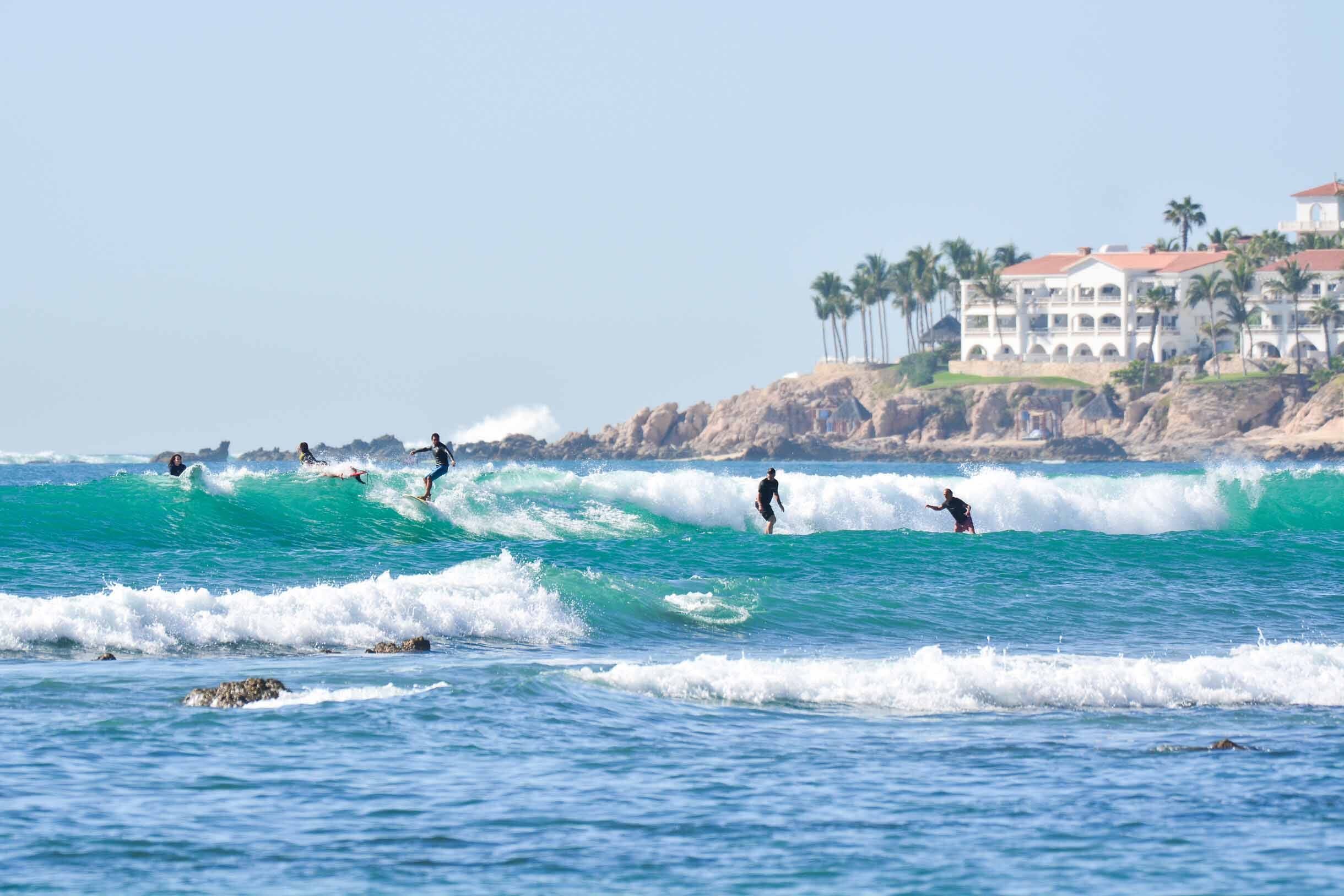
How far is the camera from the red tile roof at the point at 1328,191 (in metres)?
142

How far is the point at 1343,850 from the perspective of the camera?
372 inches

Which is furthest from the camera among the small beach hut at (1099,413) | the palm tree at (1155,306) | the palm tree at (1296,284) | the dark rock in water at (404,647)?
the palm tree at (1155,306)

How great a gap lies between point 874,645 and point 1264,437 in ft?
352

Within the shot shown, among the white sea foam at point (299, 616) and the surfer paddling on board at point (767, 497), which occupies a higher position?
the surfer paddling on board at point (767, 497)

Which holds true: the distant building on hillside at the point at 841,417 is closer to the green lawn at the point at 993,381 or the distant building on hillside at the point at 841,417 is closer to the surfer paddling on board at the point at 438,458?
the green lawn at the point at 993,381

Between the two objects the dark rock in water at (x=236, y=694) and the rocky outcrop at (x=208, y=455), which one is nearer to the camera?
the dark rock in water at (x=236, y=694)

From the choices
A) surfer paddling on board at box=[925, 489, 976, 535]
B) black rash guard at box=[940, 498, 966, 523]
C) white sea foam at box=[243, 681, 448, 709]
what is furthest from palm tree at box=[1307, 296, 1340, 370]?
white sea foam at box=[243, 681, 448, 709]

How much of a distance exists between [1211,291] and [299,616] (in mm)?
117960

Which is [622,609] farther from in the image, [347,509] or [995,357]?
[995,357]

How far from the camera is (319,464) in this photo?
3509cm

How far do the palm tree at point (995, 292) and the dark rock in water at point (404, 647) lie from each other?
11936 cm

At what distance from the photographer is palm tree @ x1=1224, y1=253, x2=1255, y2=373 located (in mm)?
124188

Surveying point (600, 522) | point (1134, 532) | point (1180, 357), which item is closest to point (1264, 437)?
point (1180, 357)

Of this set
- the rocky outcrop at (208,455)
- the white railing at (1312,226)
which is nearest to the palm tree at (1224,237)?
the white railing at (1312,226)
